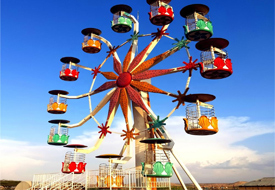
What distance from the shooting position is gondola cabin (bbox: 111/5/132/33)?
2205cm

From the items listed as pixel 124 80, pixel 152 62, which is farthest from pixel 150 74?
pixel 124 80

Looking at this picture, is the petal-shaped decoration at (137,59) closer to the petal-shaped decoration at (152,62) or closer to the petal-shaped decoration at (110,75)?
the petal-shaped decoration at (152,62)

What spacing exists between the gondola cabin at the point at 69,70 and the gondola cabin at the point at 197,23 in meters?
11.3

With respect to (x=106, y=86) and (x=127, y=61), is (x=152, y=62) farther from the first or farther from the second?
(x=106, y=86)

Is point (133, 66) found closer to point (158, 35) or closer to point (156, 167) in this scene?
point (158, 35)

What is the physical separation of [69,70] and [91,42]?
3159 mm

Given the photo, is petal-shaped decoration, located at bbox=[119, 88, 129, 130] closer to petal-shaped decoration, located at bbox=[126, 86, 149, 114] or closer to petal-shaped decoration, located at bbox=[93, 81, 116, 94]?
petal-shaped decoration, located at bbox=[126, 86, 149, 114]

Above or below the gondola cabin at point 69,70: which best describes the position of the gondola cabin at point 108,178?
below

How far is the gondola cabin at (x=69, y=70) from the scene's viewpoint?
23781 mm

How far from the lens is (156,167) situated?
573 inches

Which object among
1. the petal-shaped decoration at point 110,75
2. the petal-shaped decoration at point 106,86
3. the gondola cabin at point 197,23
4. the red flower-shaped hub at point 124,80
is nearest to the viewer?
the gondola cabin at point 197,23

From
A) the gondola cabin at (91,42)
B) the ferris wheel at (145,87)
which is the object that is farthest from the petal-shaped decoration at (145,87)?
the gondola cabin at (91,42)

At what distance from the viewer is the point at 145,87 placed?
19.7 meters

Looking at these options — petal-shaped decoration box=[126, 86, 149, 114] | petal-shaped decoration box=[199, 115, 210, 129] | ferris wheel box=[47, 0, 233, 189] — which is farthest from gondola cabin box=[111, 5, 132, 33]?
petal-shaped decoration box=[199, 115, 210, 129]
